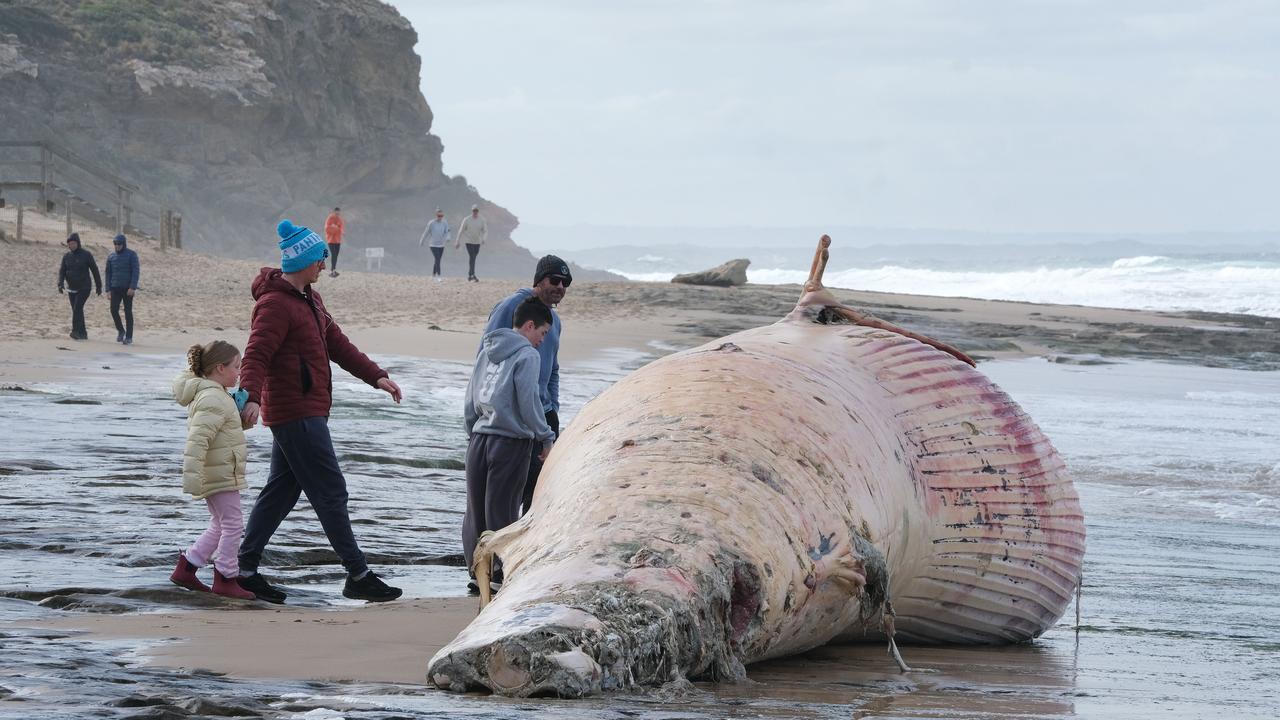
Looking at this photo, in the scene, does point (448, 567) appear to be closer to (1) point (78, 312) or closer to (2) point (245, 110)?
(1) point (78, 312)

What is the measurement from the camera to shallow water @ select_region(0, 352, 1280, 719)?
3.75 metres

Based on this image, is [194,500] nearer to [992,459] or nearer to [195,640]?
[195,640]

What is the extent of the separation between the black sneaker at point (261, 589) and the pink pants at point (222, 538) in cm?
5

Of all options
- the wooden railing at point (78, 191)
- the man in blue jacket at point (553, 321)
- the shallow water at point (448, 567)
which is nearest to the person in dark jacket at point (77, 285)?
the shallow water at point (448, 567)

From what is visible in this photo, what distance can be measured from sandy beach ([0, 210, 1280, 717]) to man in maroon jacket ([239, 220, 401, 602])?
13.0 inches

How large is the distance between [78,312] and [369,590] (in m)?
11.9

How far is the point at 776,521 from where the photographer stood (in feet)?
13.6

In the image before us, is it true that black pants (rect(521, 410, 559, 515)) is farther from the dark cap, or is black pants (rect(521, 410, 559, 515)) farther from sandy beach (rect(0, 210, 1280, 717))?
the dark cap

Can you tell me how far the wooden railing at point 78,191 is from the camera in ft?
98.6

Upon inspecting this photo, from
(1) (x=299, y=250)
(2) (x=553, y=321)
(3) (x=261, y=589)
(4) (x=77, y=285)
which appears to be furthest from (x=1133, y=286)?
(3) (x=261, y=589)

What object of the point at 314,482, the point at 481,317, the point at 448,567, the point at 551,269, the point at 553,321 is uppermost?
the point at 551,269

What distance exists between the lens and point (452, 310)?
23.6 metres

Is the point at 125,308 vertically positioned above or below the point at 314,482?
above

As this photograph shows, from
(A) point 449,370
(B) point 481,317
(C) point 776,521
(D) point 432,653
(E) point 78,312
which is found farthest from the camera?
(B) point 481,317
